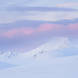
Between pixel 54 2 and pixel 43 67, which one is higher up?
pixel 54 2

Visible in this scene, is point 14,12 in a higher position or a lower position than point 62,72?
higher

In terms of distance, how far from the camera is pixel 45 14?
238 centimetres

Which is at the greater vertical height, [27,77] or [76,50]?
[76,50]

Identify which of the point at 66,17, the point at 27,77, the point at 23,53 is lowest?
the point at 27,77

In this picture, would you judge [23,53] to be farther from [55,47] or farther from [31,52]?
[55,47]

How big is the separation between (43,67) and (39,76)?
0.07m

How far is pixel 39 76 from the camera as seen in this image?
2291 millimetres

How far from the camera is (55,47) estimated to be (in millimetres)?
2320

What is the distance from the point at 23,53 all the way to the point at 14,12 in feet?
0.95

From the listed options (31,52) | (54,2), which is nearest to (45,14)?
(54,2)

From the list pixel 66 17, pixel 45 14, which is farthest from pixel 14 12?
pixel 66 17

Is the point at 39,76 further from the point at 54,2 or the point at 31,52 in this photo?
the point at 54,2

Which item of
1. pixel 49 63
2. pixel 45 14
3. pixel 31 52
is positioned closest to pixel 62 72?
pixel 49 63

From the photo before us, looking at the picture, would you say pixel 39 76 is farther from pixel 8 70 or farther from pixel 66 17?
pixel 66 17
